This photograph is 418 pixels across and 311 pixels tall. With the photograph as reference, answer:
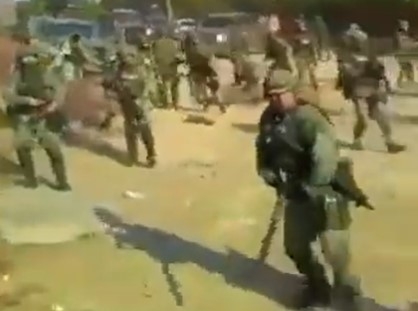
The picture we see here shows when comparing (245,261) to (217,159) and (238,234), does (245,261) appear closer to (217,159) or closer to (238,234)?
(238,234)

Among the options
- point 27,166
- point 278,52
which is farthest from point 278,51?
point 27,166

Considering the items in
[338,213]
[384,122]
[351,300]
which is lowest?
[351,300]

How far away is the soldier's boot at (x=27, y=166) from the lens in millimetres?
1512

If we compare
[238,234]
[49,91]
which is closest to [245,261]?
[238,234]

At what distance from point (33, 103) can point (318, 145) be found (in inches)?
17.2

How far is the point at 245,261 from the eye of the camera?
1.44 meters

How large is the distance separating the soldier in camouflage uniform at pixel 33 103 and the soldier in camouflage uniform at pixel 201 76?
8.2 inches

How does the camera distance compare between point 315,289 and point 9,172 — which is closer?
point 315,289

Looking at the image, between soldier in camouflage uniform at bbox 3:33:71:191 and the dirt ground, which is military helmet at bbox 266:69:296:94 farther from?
soldier in camouflage uniform at bbox 3:33:71:191

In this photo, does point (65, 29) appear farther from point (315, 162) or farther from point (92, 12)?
point (315, 162)

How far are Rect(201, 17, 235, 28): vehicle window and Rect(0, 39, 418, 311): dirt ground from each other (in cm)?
12

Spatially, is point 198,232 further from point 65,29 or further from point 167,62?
point 65,29

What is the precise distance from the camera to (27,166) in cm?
152

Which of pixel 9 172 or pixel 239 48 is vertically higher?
pixel 239 48
